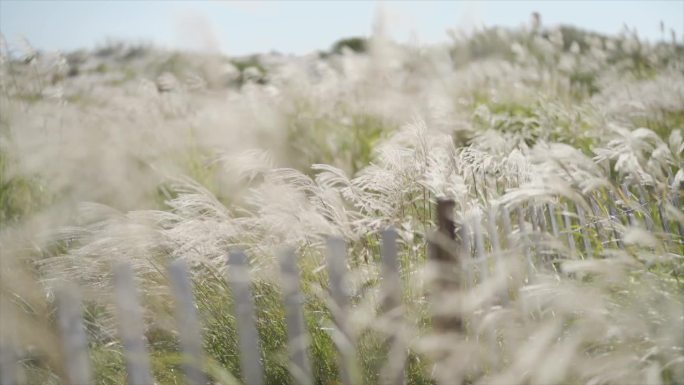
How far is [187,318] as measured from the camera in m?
1.59

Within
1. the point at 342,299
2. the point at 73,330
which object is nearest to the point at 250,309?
the point at 342,299

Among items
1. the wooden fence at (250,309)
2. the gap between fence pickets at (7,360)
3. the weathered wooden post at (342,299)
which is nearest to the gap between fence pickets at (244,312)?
the wooden fence at (250,309)

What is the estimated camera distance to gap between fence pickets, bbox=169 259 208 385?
1560 millimetres

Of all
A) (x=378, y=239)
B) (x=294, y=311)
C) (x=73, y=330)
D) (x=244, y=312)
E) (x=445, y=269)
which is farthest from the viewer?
(x=378, y=239)

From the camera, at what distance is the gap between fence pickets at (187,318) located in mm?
1560

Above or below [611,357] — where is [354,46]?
above

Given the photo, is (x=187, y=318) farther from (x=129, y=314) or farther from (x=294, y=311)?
(x=294, y=311)

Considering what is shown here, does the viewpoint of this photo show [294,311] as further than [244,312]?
Yes

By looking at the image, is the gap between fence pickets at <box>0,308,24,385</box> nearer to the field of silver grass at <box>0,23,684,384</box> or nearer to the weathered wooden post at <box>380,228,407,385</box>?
Result: the field of silver grass at <box>0,23,684,384</box>

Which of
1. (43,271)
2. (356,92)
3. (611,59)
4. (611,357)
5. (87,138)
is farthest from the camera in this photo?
(611,59)

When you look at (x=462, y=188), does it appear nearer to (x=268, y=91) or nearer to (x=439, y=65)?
(x=268, y=91)

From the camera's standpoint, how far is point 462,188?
2418 millimetres

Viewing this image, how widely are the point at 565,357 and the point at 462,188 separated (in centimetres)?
84

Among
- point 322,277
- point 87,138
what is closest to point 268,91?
point 87,138
